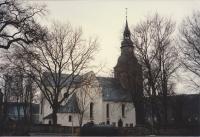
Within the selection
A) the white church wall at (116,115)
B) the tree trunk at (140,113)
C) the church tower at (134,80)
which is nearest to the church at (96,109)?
the white church wall at (116,115)

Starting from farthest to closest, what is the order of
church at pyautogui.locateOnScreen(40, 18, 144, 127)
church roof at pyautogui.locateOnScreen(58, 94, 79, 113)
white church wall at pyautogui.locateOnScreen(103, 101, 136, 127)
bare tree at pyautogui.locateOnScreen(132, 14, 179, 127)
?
white church wall at pyautogui.locateOnScreen(103, 101, 136, 127) → church roof at pyautogui.locateOnScreen(58, 94, 79, 113) → church at pyautogui.locateOnScreen(40, 18, 144, 127) → bare tree at pyautogui.locateOnScreen(132, 14, 179, 127)

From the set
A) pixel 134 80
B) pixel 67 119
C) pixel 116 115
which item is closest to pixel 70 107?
pixel 67 119

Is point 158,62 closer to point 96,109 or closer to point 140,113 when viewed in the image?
point 140,113

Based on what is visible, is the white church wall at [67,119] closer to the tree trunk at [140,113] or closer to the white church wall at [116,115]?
the white church wall at [116,115]

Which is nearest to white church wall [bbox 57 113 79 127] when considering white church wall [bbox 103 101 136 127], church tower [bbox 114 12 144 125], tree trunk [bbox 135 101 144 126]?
white church wall [bbox 103 101 136 127]

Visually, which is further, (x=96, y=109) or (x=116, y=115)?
(x=116, y=115)

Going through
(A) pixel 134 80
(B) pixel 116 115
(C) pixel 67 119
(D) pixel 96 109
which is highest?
(A) pixel 134 80

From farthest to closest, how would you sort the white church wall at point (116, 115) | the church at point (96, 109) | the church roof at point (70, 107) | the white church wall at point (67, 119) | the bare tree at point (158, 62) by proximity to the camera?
the white church wall at point (116, 115), the white church wall at point (67, 119), the church roof at point (70, 107), the church at point (96, 109), the bare tree at point (158, 62)

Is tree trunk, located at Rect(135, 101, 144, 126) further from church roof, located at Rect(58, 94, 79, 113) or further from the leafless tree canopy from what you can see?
church roof, located at Rect(58, 94, 79, 113)

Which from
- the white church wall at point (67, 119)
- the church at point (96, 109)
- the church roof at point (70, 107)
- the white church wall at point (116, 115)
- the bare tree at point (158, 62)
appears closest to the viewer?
the bare tree at point (158, 62)

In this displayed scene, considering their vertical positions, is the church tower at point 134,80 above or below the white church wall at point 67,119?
above

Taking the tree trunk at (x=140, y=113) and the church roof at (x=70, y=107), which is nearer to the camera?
the tree trunk at (x=140, y=113)

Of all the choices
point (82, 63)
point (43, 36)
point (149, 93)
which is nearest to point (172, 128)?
point (149, 93)

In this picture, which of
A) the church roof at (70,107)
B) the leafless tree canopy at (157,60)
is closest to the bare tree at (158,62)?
the leafless tree canopy at (157,60)
